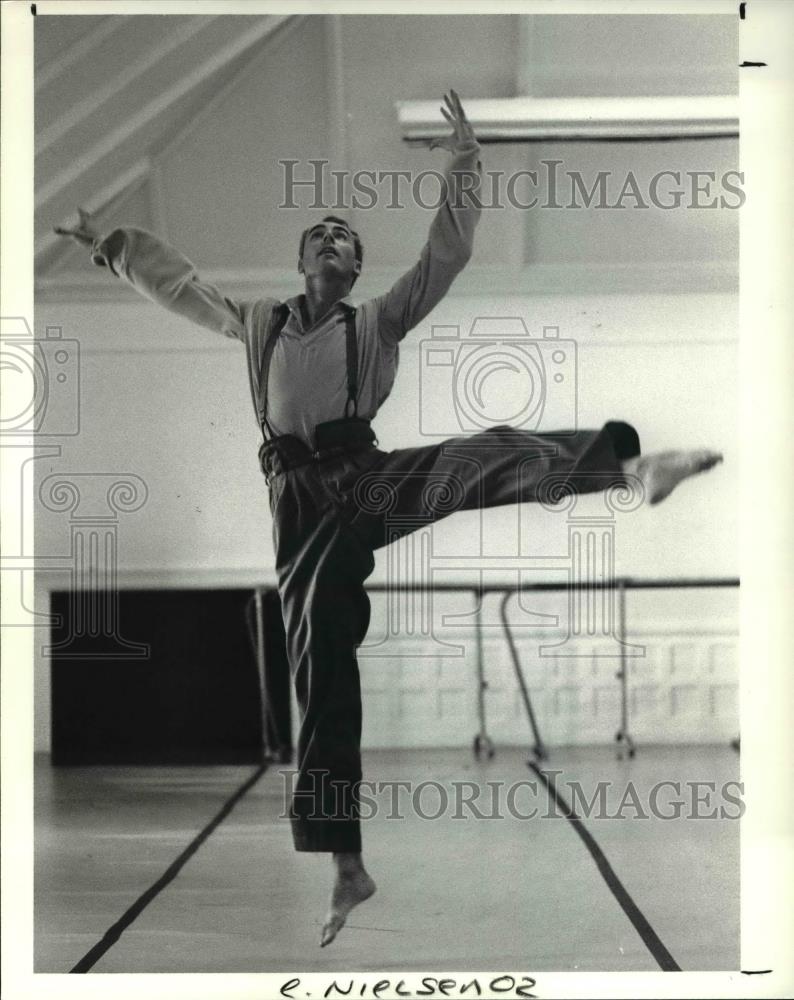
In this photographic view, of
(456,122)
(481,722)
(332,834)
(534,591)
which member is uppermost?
(456,122)

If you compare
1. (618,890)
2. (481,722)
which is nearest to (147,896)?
(481,722)

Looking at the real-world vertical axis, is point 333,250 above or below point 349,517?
above

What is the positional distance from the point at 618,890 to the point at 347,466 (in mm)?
903

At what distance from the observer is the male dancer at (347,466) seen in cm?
232

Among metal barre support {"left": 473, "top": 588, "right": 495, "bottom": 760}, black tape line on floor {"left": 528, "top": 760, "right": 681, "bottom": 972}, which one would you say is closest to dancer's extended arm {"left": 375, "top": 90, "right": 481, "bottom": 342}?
metal barre support {"left": 473, "top": 588, "right": 495, "bottom": 760}

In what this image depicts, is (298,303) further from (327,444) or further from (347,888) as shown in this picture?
(347,888)

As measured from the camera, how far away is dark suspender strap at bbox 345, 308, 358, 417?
2.33 meters

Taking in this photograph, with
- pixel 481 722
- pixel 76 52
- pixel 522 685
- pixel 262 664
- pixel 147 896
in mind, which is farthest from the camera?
pixel 262 664

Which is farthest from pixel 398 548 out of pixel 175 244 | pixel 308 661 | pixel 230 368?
pixel 175 244

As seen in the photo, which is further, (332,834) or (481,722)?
(481,722)

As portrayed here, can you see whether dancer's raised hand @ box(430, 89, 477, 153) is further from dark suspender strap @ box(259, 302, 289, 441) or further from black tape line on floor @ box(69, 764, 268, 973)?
black tape line on floor @ box(69, 764, 268, 973)

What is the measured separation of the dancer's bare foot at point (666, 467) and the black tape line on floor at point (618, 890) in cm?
58

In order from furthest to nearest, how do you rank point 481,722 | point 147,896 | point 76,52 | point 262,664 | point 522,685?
point 262,664
point 481,722
point 522,685
point 147,896
point 76,52

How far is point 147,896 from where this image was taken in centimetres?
240
